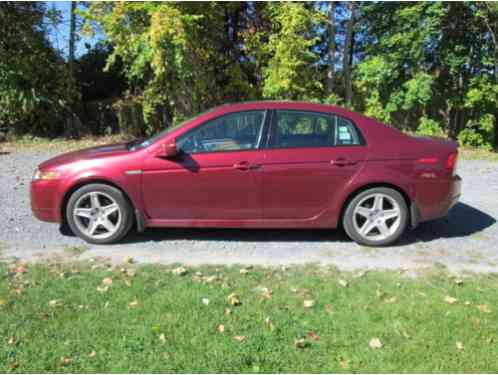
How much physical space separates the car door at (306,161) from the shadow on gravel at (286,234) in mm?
504

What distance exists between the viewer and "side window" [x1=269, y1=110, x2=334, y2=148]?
486 cm

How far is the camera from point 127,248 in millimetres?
4906

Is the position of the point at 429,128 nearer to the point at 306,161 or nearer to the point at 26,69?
the point at 306,161

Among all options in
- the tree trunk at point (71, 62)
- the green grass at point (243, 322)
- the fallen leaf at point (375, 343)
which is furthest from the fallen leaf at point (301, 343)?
the tree trunk at point (71, 62)

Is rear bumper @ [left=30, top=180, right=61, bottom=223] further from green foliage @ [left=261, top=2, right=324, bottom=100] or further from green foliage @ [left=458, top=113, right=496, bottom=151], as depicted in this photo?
green foliage @ [left=458, top=113, right=496, bottom=151]

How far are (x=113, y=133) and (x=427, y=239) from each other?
35.6ft

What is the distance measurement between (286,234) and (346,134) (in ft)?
4.54

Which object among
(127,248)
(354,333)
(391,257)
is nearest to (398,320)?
A: (354,333)

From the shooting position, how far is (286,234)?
544 cm

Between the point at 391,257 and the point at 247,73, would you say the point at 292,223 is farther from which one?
the point at 247,73

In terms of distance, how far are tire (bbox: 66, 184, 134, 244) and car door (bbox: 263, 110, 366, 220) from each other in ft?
5.01

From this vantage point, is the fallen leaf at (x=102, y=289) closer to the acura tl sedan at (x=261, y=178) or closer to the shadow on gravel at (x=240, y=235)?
the acura tl sedan at (x=261, y=178)

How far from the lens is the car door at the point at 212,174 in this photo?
477 cm

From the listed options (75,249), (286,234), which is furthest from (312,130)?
(75,249)
